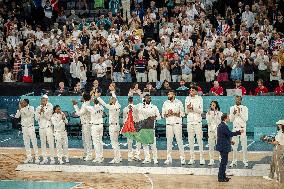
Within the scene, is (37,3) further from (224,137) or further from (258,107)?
(224,137)

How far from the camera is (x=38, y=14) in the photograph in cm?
3694

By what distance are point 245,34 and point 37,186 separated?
1377 cm

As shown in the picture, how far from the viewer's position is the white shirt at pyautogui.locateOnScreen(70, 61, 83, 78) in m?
32.0

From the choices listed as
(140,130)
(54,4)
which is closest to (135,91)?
(140,130)

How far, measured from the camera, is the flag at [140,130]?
2344cm

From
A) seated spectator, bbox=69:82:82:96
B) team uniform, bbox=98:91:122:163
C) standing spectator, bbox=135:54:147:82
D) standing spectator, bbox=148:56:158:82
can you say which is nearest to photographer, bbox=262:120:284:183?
team uniform, bbox=98:91:122:163

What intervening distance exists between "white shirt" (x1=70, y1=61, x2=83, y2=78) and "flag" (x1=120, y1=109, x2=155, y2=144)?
8.54 meters

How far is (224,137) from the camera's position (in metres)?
21.5

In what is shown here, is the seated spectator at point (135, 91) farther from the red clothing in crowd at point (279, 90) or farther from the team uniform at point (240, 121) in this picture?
the team uniform at point (240, 121)

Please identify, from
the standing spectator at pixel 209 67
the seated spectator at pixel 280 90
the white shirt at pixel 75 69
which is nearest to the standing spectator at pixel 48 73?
the white shirt at pixel 75 69

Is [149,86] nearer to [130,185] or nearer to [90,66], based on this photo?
[90,66]

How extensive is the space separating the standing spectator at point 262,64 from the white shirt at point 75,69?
7801 millimetres

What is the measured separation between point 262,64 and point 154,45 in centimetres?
482

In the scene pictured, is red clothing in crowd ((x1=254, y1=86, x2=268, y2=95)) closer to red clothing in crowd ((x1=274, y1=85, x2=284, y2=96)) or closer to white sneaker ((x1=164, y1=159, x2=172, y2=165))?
red clothing in crowd ((x1=274, y1=85, x2=284, y2=96))
